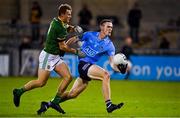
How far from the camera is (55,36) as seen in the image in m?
15.6

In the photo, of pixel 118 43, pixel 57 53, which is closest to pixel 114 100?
pixel 57 53

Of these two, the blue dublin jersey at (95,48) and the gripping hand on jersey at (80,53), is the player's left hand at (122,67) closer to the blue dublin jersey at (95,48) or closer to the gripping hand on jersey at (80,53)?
the blue dublin jersey at (95,48)

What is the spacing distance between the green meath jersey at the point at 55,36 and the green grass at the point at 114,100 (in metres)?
1.45

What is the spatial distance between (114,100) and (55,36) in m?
4.94

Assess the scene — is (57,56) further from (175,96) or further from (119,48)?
(119,48)

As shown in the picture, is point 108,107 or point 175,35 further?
point 175,35

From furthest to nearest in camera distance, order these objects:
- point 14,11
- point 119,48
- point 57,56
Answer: point 14,11
point 119,48
point 57,56

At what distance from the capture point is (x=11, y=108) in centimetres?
1672

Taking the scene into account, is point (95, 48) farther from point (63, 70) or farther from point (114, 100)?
point (114, 100)

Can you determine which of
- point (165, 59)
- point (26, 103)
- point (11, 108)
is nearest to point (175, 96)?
point (26, 103)

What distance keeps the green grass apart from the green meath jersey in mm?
1446

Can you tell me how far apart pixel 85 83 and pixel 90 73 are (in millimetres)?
552

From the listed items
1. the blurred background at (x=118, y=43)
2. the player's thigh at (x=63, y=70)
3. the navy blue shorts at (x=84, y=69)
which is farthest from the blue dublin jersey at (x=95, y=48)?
the blurred background at (x=118, y=43)

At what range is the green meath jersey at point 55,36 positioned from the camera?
15.6 m
